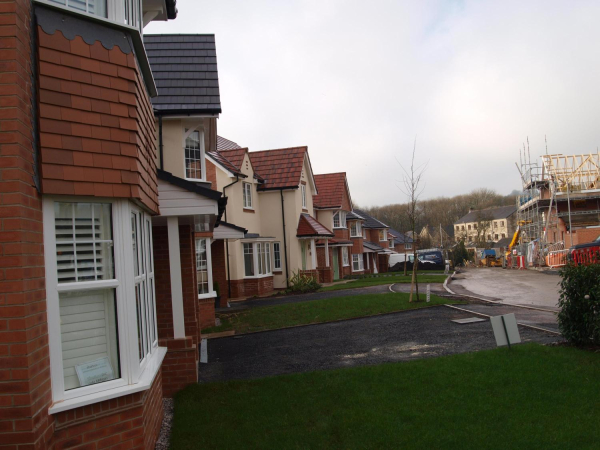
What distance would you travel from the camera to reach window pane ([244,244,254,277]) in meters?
26.3

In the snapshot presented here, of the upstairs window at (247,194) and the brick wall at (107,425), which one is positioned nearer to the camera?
the brick wall at (107,425)

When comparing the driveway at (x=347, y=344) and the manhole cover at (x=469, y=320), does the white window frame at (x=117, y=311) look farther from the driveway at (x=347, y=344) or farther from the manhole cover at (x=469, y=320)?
the manhole cover at (x=469, y=320)

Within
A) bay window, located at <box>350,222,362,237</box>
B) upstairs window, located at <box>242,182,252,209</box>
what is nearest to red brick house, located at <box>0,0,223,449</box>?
upstairs window, located at <box>242,182,252,209</box>

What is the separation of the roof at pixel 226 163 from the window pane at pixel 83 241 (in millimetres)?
19076

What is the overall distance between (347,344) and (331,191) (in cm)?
2804

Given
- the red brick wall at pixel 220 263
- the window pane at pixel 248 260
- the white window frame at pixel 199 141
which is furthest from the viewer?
the window pane at pixel 248 260

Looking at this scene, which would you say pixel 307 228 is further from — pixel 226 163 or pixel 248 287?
pixel 226 163

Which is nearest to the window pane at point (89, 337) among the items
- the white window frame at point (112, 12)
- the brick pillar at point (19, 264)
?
the brick pillar at point (19, 264)

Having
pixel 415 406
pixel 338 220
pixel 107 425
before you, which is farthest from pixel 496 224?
pixel 107 425

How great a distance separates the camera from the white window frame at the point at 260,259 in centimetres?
2609

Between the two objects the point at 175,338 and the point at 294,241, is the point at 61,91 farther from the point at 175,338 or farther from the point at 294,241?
the point at 294,241

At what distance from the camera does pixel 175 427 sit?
6.40 m

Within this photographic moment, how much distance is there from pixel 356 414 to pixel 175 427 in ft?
7.32

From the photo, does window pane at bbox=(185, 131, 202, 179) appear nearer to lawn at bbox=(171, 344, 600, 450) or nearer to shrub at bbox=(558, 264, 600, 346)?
lawn at bbox=(171, 344, 600, 450)
